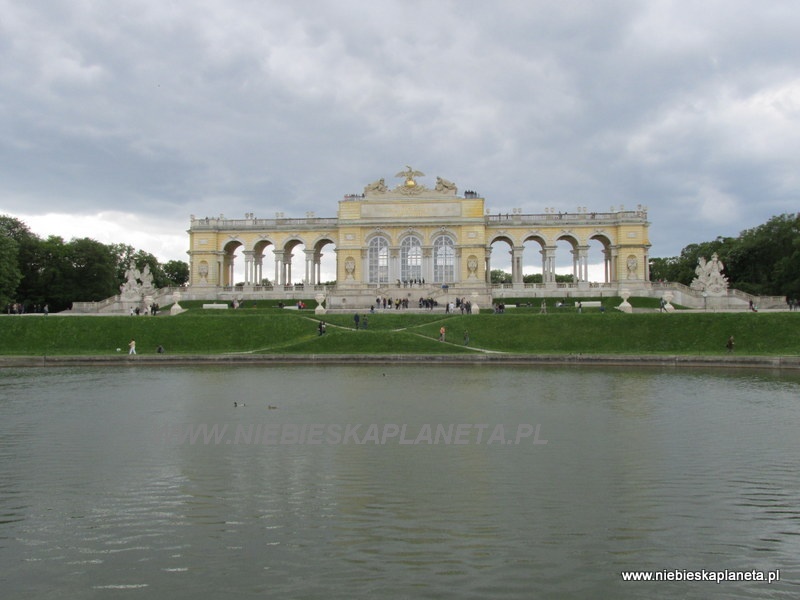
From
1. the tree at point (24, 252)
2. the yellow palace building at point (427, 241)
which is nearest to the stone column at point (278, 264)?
the yellow palace building at point (427, 241)

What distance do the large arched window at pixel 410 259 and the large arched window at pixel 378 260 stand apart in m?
1.70

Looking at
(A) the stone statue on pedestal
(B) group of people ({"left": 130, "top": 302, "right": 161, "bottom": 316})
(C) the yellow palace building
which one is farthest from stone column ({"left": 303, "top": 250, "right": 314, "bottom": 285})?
(A) the stone statue on pedestal

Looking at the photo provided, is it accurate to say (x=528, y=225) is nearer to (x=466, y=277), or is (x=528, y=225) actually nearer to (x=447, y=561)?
(x=466, y=277)

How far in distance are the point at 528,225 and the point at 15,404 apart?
190ft

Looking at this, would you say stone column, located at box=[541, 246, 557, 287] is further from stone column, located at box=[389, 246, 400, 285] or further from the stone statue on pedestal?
the stone statue on pedestal

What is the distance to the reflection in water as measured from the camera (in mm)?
6855

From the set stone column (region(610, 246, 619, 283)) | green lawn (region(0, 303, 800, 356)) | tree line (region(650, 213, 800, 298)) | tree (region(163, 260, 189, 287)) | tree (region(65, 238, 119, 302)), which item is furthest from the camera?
tree (region(163, 260, 189, 287))

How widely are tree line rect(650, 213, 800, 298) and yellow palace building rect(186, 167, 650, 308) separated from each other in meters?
12.2

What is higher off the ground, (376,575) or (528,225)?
(528,225)

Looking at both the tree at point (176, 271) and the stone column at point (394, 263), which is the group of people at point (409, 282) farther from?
the tree at point (176, 271)

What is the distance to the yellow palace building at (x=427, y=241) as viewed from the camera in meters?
66.9

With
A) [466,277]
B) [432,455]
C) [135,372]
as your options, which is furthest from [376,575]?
[466,277]

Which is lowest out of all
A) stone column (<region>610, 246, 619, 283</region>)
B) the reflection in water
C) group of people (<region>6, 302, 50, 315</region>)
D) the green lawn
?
the reflection in water

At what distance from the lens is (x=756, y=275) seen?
72000mm
